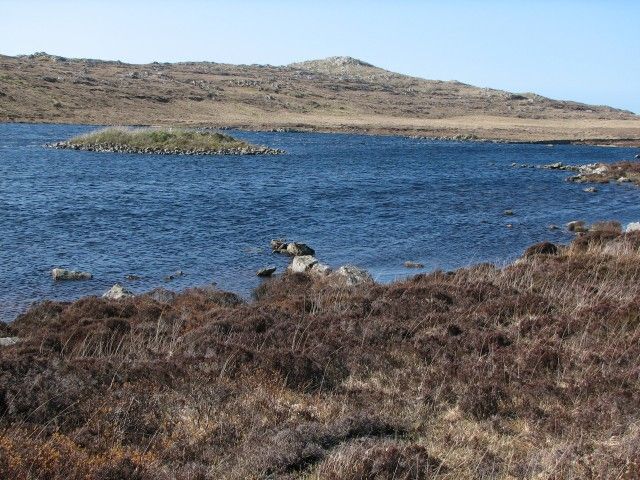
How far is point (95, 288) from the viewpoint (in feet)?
70.1

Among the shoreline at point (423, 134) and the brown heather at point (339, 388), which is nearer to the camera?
the brown heather at point (339, 388)

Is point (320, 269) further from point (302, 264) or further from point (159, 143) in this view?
point (159, 143)

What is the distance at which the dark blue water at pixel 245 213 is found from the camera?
24.9m

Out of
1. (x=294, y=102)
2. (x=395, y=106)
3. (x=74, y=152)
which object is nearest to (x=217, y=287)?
(x=74, y=152)

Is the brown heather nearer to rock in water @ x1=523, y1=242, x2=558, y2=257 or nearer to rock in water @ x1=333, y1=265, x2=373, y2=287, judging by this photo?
rock in water @ x1=333, y1=265, x2=373, y2=287

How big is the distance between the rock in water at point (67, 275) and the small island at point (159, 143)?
48.3 m

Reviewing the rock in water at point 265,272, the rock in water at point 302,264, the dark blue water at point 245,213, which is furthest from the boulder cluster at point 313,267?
the dark blue water at point 245,213

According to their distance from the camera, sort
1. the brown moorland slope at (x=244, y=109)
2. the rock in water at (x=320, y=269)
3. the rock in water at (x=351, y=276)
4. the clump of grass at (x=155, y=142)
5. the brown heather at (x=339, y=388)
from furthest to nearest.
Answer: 1. the brown moorland slope at (x=244, y=109)
2. the clump of grass at (x=155, y=142)
3. the rock in water at (x=320, y=269)
4. the rock in water at (x=351, y=276)
5. the brown heather at (x=339, y=388)

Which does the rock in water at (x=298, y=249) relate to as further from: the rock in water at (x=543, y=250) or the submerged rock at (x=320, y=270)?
the rock in water at (x=543, y=250)

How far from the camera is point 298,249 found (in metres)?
28.0

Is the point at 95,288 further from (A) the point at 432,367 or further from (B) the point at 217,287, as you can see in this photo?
(A) the point at 432,367

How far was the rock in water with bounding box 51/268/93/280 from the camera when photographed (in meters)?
21.8

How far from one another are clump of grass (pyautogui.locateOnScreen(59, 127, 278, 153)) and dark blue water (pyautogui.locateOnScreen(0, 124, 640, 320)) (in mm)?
4139

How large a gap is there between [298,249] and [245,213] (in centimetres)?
1032
